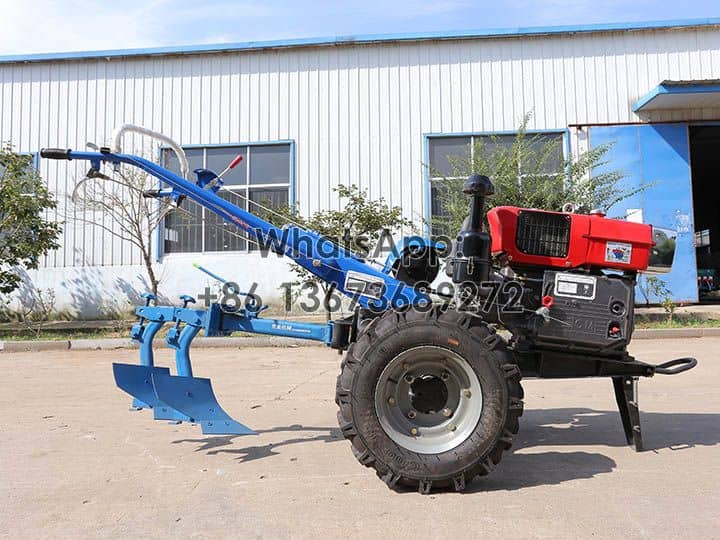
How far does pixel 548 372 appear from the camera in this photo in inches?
151

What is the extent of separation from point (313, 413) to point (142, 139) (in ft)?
40.2

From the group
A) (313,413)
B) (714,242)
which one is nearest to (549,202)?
(313,413)

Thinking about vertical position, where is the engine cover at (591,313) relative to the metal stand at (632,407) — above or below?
above

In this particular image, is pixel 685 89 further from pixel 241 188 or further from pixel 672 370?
pixel 672 370

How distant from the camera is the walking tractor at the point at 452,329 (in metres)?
3.22

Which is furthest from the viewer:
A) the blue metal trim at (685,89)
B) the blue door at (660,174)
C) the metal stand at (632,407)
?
the blue door at (660,174)

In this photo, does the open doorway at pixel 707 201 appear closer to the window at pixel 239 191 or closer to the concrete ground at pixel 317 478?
the window at pixel 239 191


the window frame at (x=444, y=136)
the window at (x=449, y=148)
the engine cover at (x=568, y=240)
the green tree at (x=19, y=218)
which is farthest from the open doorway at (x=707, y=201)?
the green tree at (x=19, y=218)

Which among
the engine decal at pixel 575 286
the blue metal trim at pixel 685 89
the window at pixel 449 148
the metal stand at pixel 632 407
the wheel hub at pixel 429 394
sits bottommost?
the metal stand at pixel 632 407

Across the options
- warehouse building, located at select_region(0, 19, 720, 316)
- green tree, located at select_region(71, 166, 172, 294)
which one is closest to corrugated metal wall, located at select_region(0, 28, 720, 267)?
warehouse building, located at select_region(0, 19, 720, 316)

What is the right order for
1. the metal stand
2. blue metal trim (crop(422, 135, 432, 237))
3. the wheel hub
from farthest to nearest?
blue metal trim (crop(422, 135, 432, 237))
the metal stand
the wheel hub

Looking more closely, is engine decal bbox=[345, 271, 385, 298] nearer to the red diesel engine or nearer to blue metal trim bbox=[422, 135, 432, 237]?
the red diesel engine

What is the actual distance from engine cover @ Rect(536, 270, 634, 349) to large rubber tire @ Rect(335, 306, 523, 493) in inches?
22.8

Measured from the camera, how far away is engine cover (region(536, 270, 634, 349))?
12.0 feet
